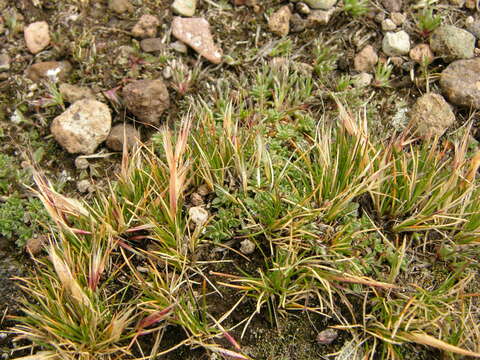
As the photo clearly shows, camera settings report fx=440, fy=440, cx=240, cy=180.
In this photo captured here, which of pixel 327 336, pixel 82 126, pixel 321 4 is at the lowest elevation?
pixel 327 336

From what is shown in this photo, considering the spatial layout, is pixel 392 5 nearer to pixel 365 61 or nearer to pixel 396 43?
pixel 396 43

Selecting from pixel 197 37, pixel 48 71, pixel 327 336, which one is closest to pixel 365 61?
pixel 197 37

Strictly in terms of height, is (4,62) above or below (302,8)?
below

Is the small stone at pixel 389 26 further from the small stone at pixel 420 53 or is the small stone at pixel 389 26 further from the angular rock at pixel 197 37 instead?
the angular rock at pixel 197 37

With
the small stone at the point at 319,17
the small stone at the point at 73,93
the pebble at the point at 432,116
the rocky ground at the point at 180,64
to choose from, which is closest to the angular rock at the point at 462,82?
the rocky ground at the point at 180,64

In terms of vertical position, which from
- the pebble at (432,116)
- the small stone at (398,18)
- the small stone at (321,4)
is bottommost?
the pebble at (432,116)

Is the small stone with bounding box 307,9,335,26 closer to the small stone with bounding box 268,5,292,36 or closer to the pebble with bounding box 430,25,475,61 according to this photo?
the small stone with bounding box 268,5,292,36

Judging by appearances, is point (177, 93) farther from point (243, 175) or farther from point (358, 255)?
point (358, 255)
